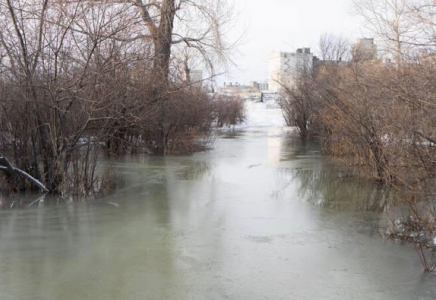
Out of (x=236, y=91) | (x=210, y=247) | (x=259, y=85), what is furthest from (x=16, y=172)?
(x=259, y=85)

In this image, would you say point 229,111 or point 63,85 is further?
point 229,111

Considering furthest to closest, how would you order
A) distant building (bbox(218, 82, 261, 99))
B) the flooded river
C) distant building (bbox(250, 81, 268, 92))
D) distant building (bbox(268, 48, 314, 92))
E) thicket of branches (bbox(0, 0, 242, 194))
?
distant building (bbox(250, 81, 268, 92)) → distant building (bbox(218, 82, 261, 99)) → distant building (bbox(268, 48, 314, 92)) → thicket of branches (bbox(0, 0, 242, 194)) → the flooded river

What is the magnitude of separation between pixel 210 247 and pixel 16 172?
472 cm

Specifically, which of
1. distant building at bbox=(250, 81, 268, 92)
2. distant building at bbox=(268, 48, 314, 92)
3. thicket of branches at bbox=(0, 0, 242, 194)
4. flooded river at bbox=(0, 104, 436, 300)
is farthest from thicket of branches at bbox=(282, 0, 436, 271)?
distant building at bbox=(250, 81, 268, 92)

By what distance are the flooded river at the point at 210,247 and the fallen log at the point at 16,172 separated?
97 cm

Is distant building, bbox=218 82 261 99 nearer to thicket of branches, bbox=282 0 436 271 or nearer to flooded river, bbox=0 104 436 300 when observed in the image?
thicket of branches, bbox=282 0 436 271

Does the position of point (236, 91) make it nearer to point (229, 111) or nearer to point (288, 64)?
point (288, 64)

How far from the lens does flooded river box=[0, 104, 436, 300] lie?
444 centimetres

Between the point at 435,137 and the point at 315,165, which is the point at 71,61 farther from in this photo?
the point at 315,165

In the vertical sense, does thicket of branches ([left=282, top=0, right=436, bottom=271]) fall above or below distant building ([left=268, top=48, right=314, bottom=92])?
below

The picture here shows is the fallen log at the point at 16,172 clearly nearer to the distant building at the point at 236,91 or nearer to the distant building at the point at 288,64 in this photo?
the distant building at the point at 288,64

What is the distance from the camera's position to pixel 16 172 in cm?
854

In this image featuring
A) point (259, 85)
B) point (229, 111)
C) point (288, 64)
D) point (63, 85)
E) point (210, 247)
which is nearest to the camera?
point (210, 247)

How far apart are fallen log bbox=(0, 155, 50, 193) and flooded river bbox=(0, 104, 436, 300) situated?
97 centimetres
